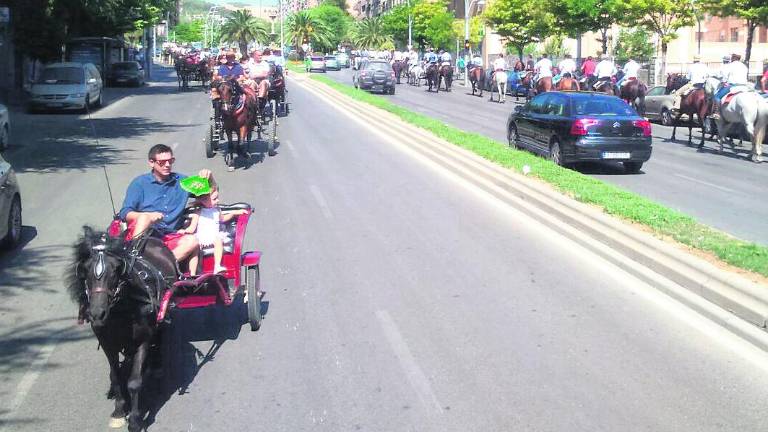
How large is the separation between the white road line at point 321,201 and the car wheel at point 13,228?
13.2ft

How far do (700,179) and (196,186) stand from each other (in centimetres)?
1240

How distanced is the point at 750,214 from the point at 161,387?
32.6 ft

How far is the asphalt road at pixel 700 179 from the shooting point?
42.0 feet

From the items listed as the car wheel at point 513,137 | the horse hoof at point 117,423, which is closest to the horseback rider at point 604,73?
the car wheel at point 513,137

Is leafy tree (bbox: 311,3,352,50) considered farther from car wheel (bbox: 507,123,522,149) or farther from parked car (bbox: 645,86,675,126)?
car wheel (bbox: 507,123,522,149)

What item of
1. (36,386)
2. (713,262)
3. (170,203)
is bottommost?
(36,386)

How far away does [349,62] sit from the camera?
9919cm

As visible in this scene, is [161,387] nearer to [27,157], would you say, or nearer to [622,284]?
[622,284]

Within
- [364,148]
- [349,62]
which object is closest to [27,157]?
[364,148]

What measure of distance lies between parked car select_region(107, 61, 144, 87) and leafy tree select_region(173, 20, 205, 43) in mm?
139313

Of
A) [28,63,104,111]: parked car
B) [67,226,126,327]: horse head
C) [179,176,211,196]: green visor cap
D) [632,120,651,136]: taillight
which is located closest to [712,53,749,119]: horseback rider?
[632,120,651,136]: taillight

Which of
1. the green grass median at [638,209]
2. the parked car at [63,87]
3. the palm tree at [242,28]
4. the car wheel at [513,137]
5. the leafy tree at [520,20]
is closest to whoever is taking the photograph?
the green grass median at [638,209]

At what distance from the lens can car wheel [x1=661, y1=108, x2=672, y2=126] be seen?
29.8 m

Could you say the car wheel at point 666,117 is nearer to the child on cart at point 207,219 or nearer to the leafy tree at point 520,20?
the leafy tree at point 520,20
